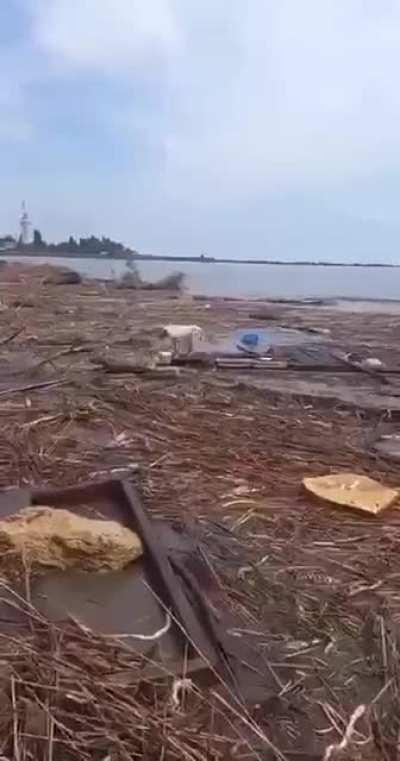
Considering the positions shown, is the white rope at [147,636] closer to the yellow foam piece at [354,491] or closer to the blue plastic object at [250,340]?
the yellow foam piece at [354,491]

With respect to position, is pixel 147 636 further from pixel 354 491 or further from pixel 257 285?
pixel 257 285

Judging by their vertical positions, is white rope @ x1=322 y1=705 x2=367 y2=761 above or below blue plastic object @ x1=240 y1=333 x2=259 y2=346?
above

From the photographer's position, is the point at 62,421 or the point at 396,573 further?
the point at 62,421

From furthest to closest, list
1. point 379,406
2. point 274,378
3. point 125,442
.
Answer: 1. point 274,378
2. point 379,406
3. point 125,442

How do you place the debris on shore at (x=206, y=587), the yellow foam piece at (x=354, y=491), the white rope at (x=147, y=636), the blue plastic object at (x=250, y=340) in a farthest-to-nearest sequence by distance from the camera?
the blue plastic object at (x=250, y=340) < the yellow foam piece at (x=354, y=491) < the white rope at (x=147, y=636) < the debris on shore at (x=206, y=587)

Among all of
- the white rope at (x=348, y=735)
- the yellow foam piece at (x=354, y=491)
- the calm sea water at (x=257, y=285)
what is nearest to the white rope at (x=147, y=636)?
the white rope at (x=348, y=735)

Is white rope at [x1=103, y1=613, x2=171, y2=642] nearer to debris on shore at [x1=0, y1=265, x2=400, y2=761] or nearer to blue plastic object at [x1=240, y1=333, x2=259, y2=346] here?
debris on shore at [x1=0, y1=265, x2=400, y2=761]

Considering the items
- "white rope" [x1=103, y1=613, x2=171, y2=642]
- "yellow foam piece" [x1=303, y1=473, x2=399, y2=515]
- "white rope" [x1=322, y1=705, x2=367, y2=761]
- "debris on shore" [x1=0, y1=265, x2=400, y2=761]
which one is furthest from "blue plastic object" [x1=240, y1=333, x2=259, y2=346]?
"white rope" [x1=322, y1=705, x2=367, y2=761]

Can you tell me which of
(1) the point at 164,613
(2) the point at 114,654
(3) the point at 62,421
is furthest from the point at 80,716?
(3) the point at 62,421

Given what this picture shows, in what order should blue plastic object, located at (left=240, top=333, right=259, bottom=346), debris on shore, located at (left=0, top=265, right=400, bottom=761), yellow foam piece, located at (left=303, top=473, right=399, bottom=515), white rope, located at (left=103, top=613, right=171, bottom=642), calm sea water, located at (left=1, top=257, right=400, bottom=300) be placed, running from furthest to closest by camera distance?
calm sea water, located at (left=1, top=257, right=400, bottom=300) < blue plastic object, located at (left=240, top=333, right=259, bottom=346) < yellow foam piece, located at (left=303, top=473, right=399, bottom=515) < white rope, located at (left=103, top=613, right=171, bottom=642) < debris on shore, located at (left=0, top=265, right=400, bottom=761)

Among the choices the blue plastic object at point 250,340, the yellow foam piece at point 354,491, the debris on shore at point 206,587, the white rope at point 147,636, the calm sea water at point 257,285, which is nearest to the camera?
the debris on shore at point 206,587

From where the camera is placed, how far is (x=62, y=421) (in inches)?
202

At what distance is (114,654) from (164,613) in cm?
31

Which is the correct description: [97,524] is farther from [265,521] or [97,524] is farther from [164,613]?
[265,521]
